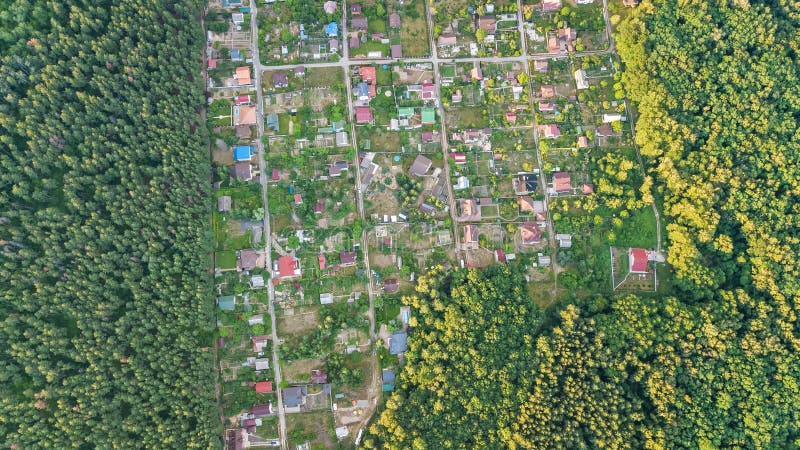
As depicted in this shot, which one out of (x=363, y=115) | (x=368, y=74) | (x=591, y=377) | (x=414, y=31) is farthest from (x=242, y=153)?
(x=591, y=377)

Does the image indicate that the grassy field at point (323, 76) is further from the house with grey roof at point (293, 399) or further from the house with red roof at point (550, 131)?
the house with grey roof at point (293, 399)

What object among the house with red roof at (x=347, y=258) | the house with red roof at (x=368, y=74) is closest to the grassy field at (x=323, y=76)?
the house with red roof at (x=368, y=74)

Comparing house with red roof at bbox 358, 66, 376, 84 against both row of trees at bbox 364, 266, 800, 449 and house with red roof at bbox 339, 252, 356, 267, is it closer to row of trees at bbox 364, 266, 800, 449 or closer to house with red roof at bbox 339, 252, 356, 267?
house with red roof at bbox 339, 252, 356, 267

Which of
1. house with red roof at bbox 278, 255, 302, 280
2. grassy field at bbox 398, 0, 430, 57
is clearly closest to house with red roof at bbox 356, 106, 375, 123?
grassy field at bbox 398, 0, 430, 57

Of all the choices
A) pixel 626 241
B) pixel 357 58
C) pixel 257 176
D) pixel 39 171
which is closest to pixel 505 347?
pixel 626 241

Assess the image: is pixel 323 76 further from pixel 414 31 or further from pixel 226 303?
pixel 226 303
